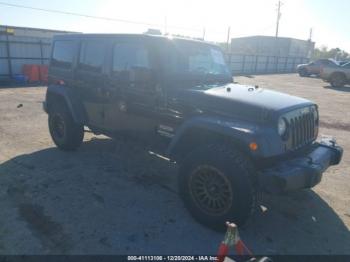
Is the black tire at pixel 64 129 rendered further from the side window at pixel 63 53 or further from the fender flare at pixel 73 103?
the side window at pixel 63 53

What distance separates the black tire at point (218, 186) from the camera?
11.2 ft

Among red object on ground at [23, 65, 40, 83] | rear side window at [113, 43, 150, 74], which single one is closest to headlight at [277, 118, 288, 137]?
rear side window at [113, 43, 150, 74]

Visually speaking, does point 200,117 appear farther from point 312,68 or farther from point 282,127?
point 312,68

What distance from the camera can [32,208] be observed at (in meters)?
4.07

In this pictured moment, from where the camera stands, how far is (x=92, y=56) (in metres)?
5.46

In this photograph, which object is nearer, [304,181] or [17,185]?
[304,181]

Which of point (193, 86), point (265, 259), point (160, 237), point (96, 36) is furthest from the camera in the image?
point (96, 36)

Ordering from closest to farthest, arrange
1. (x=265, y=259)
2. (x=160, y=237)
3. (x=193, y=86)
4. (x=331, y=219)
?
(x=265, y=259) < (x=160, y=237) < (x=331, y=219) < (x=193, y=86)

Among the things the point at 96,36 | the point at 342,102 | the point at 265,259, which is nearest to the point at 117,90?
the point at 96,36

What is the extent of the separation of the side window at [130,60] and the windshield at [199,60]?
46 centimetres

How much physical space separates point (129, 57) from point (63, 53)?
2.02 metres

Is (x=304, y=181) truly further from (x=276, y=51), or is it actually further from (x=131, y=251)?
(x=276, y=51)

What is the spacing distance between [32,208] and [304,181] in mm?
3285

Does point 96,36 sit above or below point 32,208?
above
